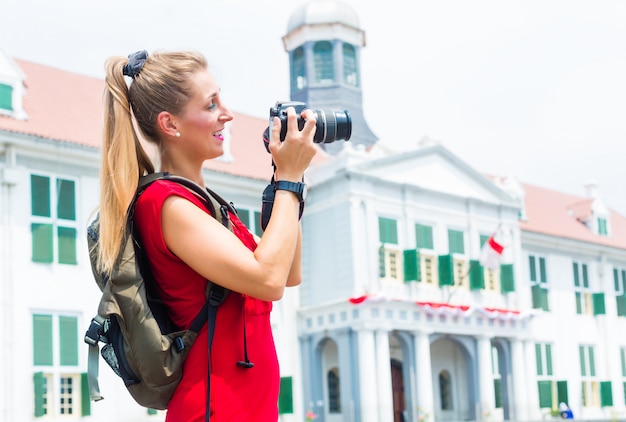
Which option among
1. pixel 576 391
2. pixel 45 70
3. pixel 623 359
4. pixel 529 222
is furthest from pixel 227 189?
pixel 623 359

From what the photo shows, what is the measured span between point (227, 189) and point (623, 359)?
53.0ft

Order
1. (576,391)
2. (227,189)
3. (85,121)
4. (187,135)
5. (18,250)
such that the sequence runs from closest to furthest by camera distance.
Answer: (187,135) < (18,250) < (85,121) < (227,189) < (576,391)

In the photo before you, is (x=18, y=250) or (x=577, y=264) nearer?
(x=18, y=250)

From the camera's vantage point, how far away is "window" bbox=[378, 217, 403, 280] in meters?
22.6

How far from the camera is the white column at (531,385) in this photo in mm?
25656

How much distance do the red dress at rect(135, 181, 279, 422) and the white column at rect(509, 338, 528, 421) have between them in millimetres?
24172

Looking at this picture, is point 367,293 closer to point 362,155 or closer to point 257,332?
point 362,155

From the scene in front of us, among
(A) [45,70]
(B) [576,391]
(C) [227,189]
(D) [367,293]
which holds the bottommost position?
(B) [576,391]

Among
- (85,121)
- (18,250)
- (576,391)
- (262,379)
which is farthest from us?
(576,391)

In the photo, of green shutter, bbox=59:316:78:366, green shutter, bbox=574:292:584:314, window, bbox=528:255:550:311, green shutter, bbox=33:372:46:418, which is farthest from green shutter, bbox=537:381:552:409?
green shutter, bbox=33:372:46:418

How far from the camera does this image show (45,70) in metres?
21.5

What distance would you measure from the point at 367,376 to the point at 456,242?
16.0 ft

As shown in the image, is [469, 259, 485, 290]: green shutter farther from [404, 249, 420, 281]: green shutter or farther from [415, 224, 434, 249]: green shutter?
[404, 249, 420, 281]: green shutter

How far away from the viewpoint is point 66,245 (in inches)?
715
